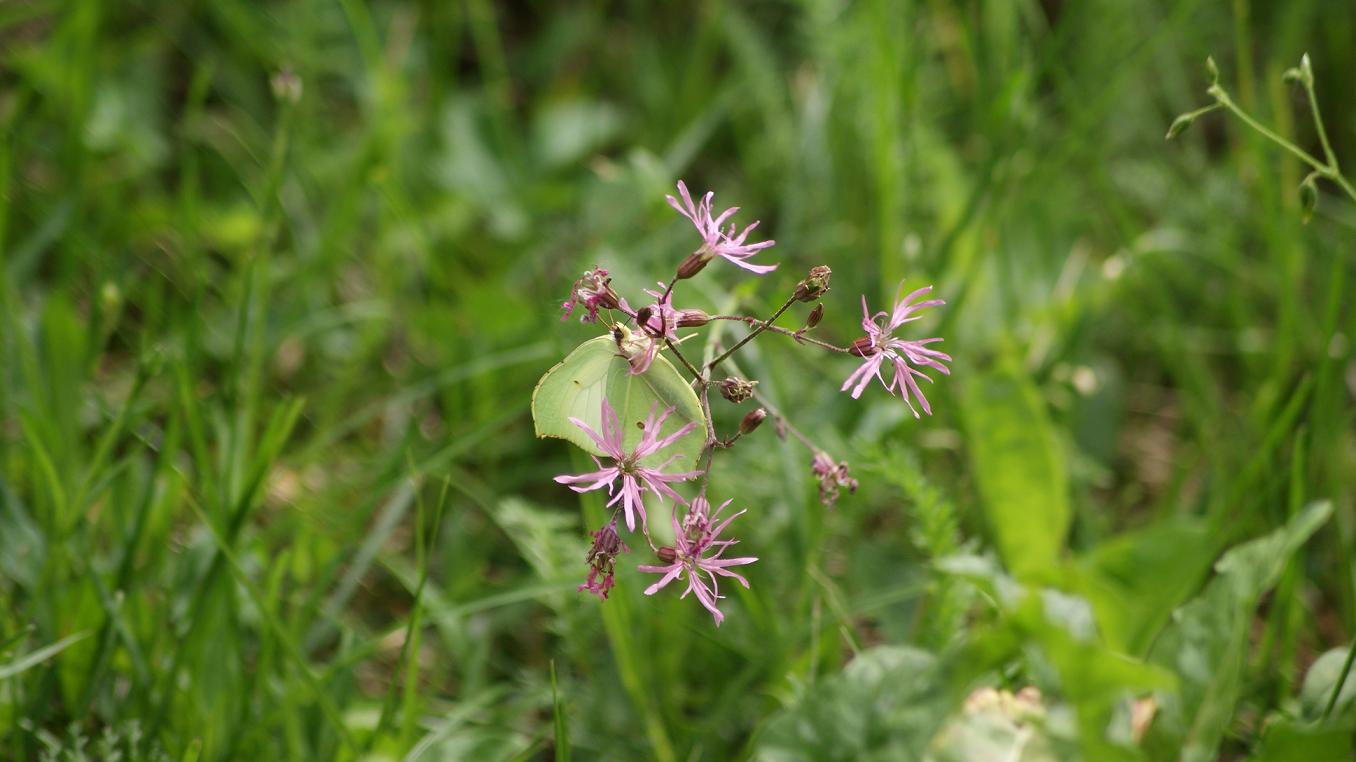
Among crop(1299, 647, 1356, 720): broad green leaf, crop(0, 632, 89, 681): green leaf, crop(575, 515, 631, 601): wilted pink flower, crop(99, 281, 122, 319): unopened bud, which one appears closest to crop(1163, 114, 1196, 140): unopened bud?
crop(1299, 647, 1356, 720): broad green leaf

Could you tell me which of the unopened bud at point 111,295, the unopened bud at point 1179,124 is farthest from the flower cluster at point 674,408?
the unopened bud at point 111,295

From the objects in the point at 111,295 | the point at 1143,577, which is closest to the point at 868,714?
the point at 1143,577

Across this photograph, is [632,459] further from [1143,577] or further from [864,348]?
[1143,577]

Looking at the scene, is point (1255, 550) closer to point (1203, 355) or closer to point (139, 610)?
point (1203, 355)

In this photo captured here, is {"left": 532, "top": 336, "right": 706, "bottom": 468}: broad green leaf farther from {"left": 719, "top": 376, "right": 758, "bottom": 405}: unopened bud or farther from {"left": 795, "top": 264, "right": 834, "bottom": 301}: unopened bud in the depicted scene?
{"left": 795, "top": 264, "right": 834, "bottom": 301}: unopened bud

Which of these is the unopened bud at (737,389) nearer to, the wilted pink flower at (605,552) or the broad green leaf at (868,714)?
the wilted pink flower at (605,552)
